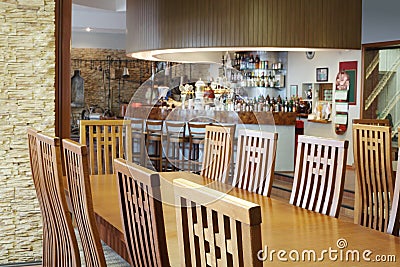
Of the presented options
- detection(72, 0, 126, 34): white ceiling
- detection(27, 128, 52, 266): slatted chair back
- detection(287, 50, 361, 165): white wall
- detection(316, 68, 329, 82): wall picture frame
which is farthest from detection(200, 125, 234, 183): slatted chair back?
detection(72, 0, 126, 34): white ceiling

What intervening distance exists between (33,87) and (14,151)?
1.68 ft

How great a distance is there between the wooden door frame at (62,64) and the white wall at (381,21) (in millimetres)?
5716

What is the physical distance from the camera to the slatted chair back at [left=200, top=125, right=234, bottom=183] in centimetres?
401

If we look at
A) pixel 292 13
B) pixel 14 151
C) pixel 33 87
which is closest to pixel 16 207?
pixel 14 151

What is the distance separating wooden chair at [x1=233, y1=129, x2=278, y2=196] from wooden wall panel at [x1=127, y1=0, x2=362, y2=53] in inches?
A: 40.3

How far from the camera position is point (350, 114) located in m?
10.0

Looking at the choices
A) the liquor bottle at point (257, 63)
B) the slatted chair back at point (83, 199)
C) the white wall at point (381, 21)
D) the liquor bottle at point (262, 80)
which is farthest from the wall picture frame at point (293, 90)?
the slatted chair back at point (83, 199)

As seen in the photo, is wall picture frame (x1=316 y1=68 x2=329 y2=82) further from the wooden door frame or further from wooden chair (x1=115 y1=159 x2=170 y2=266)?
wooden chair (x1=115 y1=159 x2=170 y2=266)

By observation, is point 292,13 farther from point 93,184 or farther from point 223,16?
point 93,184

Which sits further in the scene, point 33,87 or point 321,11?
point 33,87

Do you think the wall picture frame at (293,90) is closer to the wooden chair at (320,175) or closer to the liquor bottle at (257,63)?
the liquor bottle at (257,63)

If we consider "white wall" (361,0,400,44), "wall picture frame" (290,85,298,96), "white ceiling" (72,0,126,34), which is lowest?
"wall picture frame" (290,85,298,96)

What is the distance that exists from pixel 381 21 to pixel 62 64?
19.8 feet

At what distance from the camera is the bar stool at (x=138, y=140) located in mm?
2527
